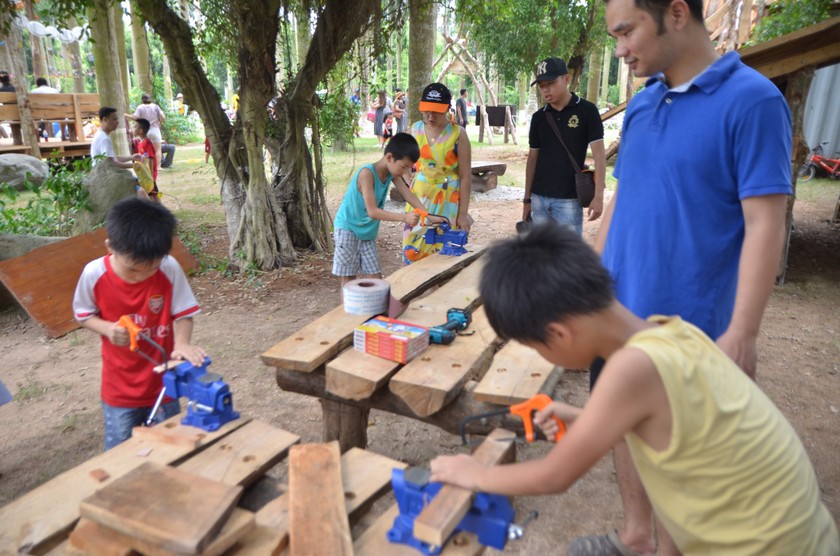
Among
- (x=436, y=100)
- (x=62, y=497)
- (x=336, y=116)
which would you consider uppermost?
(x=436, y=100)

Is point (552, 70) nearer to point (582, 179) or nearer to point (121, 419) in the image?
point (582, 179)

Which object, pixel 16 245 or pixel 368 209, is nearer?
pixel 368 209

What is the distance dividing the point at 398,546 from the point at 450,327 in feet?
4.24

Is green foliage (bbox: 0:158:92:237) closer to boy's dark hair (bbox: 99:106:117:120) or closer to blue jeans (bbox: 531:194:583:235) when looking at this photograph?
boy's dark hair (bbox: 99:106:117:120)

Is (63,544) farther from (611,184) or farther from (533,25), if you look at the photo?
A: (533,25)

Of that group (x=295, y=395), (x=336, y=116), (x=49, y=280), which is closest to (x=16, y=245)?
(x=49, y=280)

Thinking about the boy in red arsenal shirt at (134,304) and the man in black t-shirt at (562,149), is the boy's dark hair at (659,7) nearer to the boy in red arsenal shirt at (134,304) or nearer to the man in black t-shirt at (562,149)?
the boy in red arsenal shirt at (134,304)

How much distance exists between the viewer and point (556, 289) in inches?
49.2

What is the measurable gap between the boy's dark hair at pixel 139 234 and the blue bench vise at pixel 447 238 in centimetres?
218

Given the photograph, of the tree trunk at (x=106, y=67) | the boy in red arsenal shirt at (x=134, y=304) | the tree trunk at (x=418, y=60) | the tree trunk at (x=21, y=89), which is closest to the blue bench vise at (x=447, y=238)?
the boy in red arsenal shirt at (x=134, y=304)

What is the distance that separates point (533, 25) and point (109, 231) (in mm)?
11227

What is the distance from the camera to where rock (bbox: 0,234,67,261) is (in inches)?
207

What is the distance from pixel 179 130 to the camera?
21.9 m

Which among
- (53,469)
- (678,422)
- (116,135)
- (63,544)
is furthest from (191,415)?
(116,135)
